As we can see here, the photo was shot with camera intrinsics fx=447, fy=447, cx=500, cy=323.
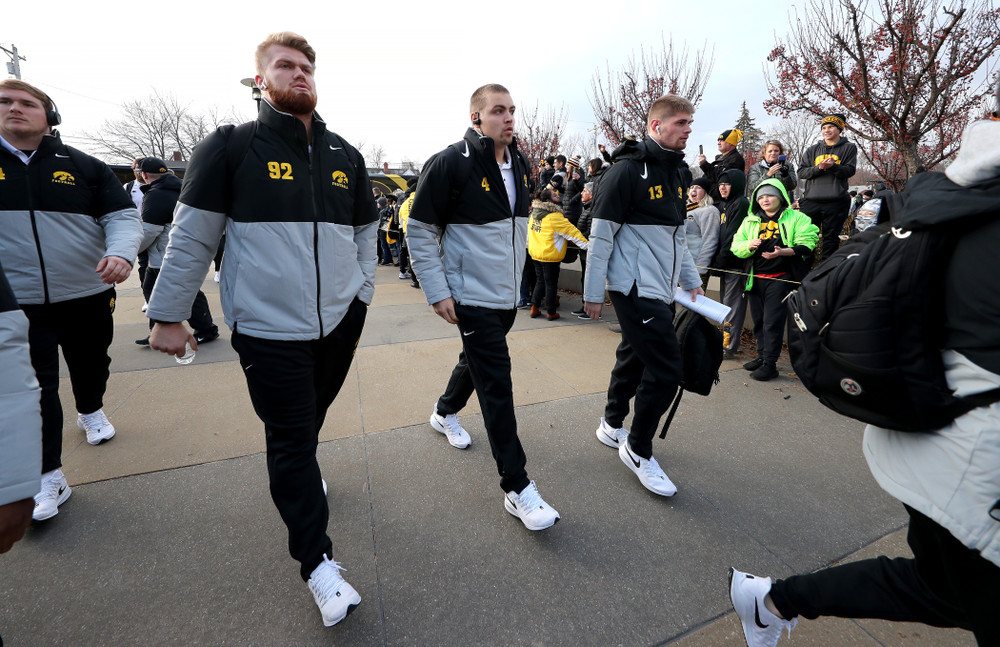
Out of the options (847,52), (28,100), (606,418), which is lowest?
(606,418)

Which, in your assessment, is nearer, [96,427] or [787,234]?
[96,427]

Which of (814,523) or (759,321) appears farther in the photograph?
(759,321)

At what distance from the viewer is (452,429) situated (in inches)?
127

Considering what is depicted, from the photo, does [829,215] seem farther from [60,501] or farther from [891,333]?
[60,501]

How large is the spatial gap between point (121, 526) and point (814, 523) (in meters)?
3.72

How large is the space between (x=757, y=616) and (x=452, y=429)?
2.05m

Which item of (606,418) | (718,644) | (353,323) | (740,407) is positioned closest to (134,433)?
(353,323)

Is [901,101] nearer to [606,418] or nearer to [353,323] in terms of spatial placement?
[606,418]

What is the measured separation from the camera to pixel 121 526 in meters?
2.36

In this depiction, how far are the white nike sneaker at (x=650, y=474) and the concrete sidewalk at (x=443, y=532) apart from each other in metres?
0.09

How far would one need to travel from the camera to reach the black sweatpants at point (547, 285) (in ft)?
21.7

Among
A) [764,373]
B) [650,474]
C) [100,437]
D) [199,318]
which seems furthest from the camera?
[199,318]

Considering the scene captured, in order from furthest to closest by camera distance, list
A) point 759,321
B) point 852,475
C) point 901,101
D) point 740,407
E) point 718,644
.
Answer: point 901,101 → point 759,321 → point 740,407 → point 852,475 → point 718,644

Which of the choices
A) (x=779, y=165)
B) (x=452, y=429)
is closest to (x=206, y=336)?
(x=452, y=429)
